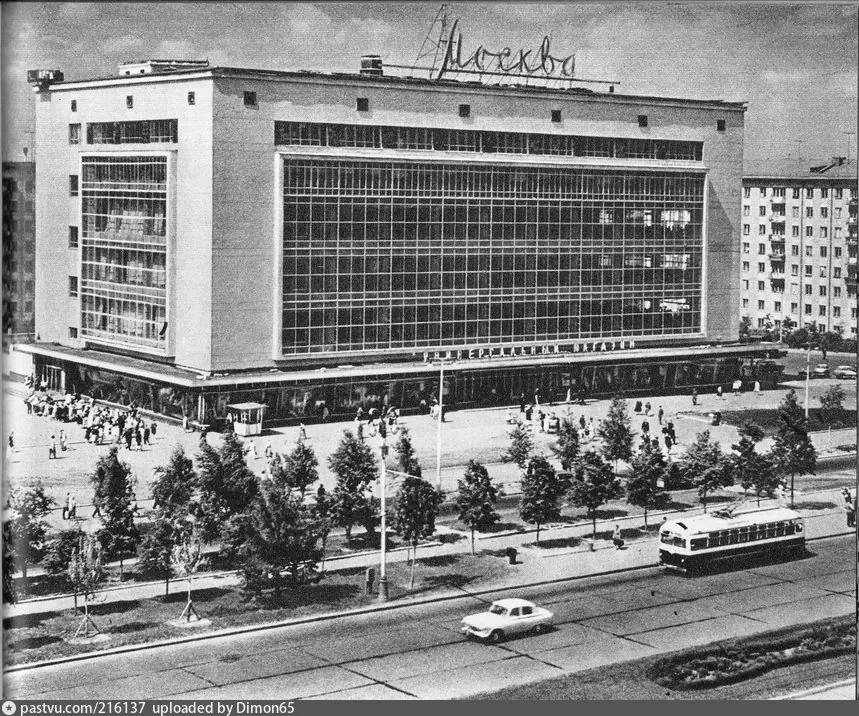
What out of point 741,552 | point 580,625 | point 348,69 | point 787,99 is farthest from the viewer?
point 348,69

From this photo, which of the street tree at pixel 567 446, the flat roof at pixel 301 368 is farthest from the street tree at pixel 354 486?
the flat roof at pixel 301 368

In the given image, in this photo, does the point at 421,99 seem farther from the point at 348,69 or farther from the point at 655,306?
the point at 655,306

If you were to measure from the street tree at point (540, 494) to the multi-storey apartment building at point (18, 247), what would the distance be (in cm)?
1776

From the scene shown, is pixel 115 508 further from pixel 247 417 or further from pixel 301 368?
pixel 301 368

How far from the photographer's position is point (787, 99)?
56.8 m

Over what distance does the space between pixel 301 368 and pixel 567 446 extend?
1309cm

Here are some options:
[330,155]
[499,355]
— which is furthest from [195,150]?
[499,355]

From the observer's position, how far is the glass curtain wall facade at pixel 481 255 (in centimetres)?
6400

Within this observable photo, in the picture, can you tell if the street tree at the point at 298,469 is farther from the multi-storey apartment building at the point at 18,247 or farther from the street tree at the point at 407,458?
the multi-storey apartment building at the point at 18,247

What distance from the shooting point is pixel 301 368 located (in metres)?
63.9

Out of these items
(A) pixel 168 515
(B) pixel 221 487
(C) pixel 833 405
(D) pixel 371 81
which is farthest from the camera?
(D) pixel 371 81

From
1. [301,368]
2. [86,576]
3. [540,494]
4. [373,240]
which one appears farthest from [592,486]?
[86,576]

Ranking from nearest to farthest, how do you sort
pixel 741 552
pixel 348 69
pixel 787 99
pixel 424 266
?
pixel 741 552
pixel 787 99
pixel 348 69
pixel 424 266

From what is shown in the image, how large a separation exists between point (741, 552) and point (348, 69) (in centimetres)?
2396
